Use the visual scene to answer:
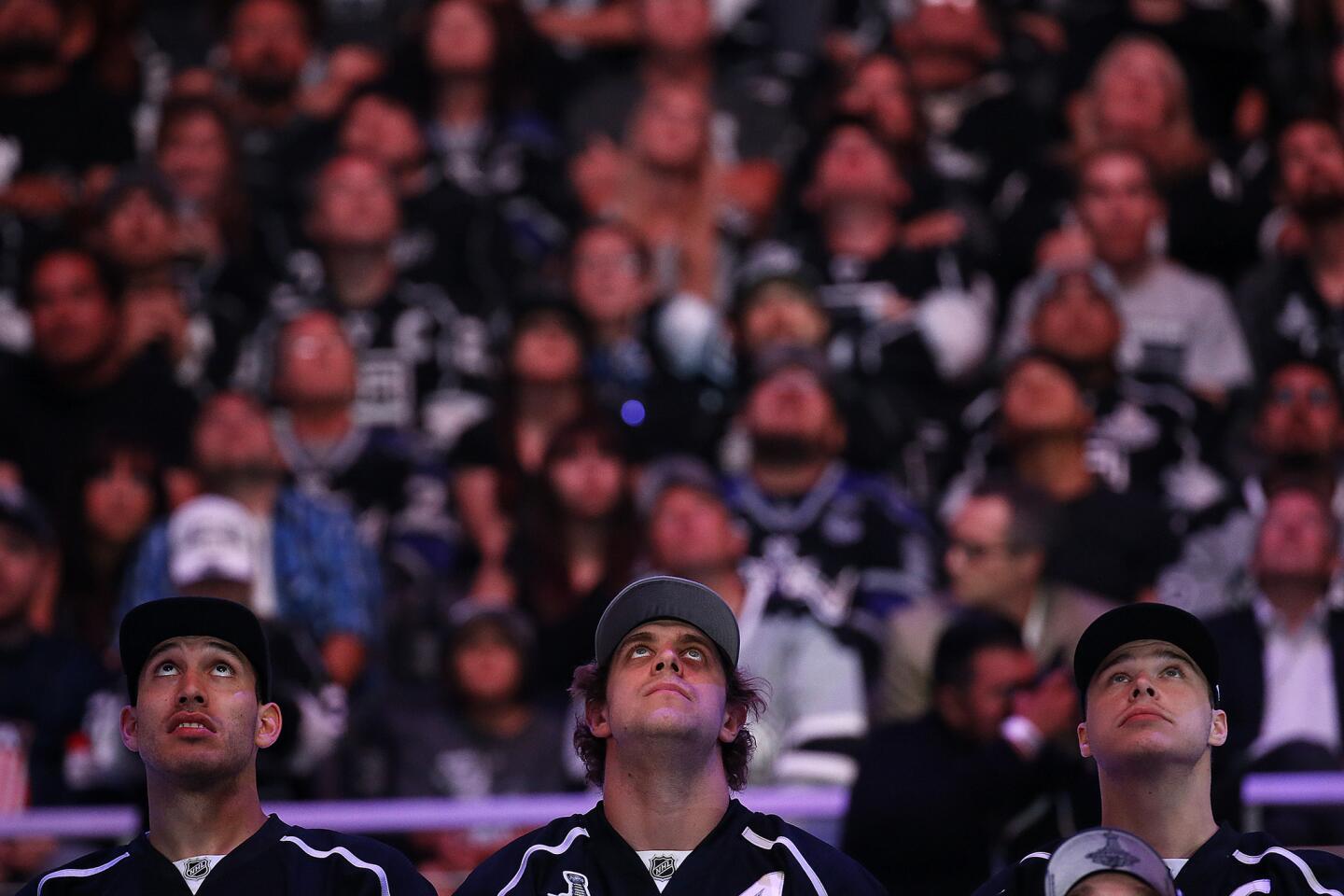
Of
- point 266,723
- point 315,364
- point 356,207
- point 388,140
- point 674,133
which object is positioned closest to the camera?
point 266,723

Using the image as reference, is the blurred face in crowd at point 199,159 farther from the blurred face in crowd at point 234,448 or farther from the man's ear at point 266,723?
the man's ear at point 266,723

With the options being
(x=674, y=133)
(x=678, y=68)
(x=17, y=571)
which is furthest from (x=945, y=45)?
(x=17, y=571)

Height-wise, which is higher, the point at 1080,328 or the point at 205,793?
the point at 1080,328

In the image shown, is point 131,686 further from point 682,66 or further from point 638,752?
point 682,66

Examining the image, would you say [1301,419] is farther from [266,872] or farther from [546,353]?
[266,872]

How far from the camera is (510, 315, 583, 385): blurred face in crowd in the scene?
27.0ft

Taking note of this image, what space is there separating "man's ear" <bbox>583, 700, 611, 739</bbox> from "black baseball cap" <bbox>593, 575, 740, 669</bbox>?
0.11 meters

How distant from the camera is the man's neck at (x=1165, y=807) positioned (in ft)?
14.8

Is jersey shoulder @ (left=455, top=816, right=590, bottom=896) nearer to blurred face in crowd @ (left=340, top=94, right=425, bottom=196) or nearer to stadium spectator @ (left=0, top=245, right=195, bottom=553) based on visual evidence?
stadium spectator @ (left=0, top=245, right=195, bottom=553)

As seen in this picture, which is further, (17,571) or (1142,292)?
(1142,292)

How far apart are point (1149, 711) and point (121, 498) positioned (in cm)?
424

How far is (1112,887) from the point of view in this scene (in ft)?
13.2

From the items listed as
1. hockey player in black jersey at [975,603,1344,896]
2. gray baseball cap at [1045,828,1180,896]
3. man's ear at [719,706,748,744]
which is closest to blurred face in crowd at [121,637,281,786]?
man's ear at [719,706,748,744]

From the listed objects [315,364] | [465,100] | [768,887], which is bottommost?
[768,887]
